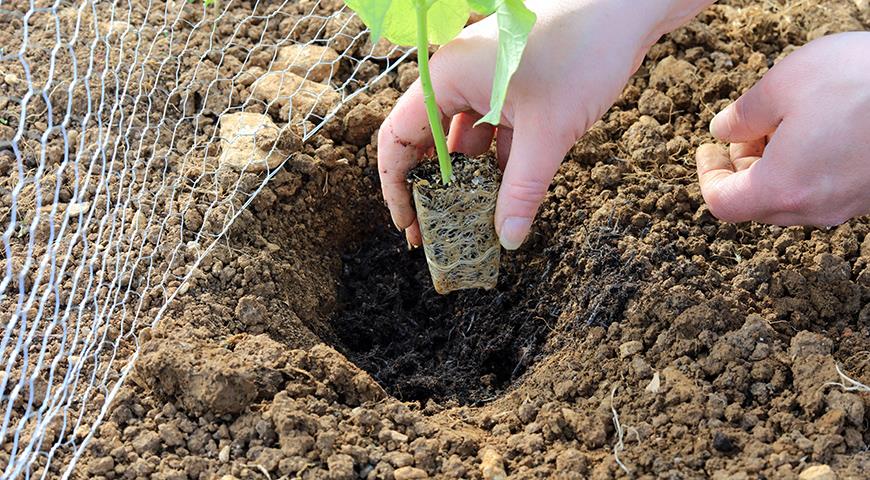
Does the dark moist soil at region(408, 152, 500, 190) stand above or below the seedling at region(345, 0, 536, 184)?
below

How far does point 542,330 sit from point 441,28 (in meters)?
0.62

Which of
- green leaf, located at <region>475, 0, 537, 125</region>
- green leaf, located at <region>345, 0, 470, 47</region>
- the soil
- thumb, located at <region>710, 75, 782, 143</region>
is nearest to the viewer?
green leaf, located at <region>475, 0, 537, 125</region>

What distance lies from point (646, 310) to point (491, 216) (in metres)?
0.32

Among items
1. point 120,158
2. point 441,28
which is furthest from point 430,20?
point 120,158

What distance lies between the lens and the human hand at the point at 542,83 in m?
1.49

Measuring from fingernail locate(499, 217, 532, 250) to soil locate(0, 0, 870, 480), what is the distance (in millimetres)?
233

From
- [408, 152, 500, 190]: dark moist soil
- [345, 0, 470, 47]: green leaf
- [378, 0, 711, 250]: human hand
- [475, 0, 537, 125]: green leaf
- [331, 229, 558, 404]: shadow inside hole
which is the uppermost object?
[475, 0, 537, 125]: green leaf

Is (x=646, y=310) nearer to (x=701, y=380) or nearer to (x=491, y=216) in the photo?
(x=701, y=380)

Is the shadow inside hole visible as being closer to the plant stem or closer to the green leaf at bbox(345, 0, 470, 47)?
the plant stem

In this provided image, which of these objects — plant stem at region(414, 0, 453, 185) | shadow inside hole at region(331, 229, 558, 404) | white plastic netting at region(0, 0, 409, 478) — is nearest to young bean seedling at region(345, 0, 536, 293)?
plant stem at region(414, 0, 453, 185)

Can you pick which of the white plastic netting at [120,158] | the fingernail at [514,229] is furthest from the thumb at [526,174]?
the white plastic netting at [120,158]

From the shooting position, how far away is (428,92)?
152 cm

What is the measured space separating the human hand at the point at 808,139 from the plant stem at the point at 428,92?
0.52 meters

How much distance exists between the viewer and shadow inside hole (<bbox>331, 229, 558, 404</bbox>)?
5.98ft
